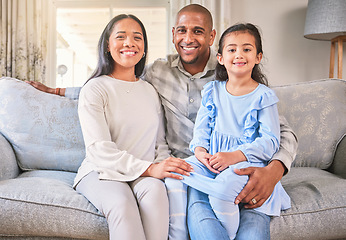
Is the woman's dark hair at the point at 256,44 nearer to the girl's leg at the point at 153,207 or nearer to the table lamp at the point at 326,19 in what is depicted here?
the girl's leg at the point at 153,207

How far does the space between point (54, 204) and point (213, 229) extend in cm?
56

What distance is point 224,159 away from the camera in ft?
4.47

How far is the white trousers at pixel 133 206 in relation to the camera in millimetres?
1208

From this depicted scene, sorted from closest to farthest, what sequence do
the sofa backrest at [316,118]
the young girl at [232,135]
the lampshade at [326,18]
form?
the young girl at [232,135], the sofa backrest at [316,118], the lampshade at [326,18]

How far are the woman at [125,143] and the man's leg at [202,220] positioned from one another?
3.3 inches

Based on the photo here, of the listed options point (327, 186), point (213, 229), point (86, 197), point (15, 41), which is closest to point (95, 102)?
point (86, 197)

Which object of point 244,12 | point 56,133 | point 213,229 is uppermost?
point 244,12

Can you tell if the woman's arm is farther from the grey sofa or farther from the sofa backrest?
the sofa backrest

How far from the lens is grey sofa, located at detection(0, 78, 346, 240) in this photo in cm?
133

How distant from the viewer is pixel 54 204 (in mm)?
1350

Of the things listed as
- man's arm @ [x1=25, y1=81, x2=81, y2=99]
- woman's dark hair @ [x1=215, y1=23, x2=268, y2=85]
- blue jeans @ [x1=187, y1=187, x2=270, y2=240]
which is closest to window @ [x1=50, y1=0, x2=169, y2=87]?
man's arm @ [x1=25, y1=81, x2=81, y2=99]

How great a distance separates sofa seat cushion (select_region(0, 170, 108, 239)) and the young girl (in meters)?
0.28

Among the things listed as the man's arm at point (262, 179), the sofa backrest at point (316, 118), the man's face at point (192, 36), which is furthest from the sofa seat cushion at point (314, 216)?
the man's face at point (192, 36)

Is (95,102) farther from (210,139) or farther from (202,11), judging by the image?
(202,11)
